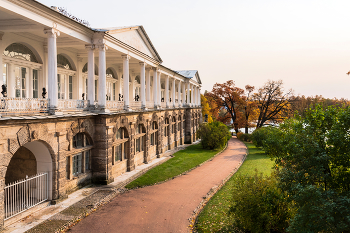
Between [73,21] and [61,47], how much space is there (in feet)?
13.4

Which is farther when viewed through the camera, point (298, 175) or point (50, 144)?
point (50, 144)

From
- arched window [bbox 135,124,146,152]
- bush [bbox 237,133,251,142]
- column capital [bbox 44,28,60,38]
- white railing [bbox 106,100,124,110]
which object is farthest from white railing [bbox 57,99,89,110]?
bush [bbox 237,133,251,142]

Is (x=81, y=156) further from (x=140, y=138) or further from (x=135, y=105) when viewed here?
(x=140, y=138)

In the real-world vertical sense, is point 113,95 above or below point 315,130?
above

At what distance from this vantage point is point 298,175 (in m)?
7.33

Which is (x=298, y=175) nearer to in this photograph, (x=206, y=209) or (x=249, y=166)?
(x=206, y=209)

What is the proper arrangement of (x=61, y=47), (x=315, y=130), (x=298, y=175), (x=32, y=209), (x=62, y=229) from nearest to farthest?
(x=298, y=175), (x=315, y=130), (x=62, y=229), (x=32, y=209), (x=61, y=47)

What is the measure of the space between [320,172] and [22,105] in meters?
11.8

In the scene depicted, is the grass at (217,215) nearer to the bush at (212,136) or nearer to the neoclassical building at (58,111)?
the neoclassical building at (58,111)

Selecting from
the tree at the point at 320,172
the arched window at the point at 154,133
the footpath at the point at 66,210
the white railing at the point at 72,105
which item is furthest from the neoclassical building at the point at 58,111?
the tree at the point at 320,172

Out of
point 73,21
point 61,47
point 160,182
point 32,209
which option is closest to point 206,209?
point 160,182

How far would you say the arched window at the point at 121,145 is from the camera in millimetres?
18058

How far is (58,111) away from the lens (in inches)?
480

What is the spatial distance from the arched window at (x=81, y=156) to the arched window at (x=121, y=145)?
254 centimetres
